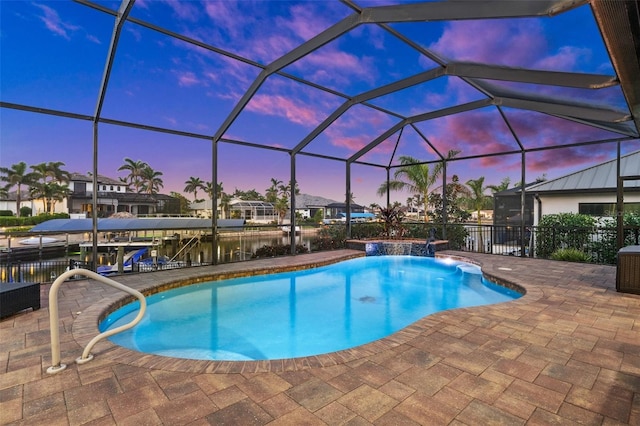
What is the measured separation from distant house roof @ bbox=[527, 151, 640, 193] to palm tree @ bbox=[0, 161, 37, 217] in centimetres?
1543

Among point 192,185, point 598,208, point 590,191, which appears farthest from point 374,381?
point 192,185

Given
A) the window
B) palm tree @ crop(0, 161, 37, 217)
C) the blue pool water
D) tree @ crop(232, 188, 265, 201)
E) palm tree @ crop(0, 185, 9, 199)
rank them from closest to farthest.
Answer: the blue pool water < palm tree @ crop(0, 185, 9, 199) < palm tree @ crop(0, 161, 37, 217) < the window < tree @ crop(232, 188, 265, 201)

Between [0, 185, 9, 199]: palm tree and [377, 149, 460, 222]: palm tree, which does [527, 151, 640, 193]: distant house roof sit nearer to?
[377, 149, 460, 222]: palm tree

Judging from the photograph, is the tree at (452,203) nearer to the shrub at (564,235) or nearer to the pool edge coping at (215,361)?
the shrub at (564,235)

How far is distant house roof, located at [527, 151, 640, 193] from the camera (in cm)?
1009

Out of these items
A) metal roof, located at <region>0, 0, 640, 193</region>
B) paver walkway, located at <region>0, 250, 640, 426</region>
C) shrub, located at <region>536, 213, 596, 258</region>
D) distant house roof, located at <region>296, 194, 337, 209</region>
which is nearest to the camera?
paver walkway, located at <region>0, 250, 640, 426</region>

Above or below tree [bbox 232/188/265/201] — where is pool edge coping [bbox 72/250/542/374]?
below

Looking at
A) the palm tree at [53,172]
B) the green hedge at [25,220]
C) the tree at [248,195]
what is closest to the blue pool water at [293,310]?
the green hedge at [25,220]

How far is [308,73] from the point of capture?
245 inches

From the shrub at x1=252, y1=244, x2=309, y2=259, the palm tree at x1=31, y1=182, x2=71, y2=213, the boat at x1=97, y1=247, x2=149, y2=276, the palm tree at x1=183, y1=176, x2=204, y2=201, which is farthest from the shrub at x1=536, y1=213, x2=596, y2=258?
the palm tree at x1=183, y1=176, x2=204, y2=201

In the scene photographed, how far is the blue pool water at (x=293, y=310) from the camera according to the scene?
400 centimetres

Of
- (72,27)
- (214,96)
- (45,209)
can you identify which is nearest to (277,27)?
(214,96)

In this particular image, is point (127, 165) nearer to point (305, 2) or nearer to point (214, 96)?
point (214, 96)

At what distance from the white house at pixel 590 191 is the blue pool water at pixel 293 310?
19.9ft
